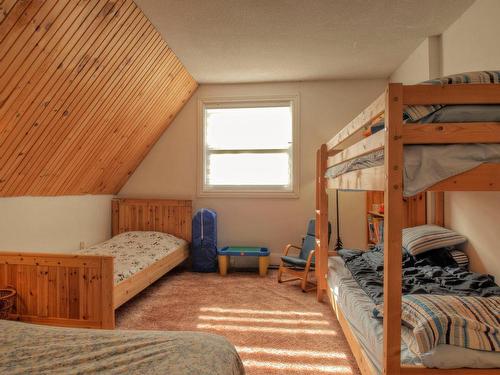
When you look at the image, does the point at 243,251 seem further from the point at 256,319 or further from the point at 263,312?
the point at 256,319

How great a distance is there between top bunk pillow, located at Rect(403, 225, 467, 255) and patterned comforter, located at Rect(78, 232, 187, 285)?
225 centimetres

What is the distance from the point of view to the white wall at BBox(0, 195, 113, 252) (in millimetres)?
2924

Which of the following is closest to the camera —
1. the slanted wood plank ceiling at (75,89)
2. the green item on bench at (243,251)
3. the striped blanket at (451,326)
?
the striped blanket at (451,326)

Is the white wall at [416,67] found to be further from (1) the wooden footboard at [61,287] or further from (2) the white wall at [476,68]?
(1) the wooden footboard at [61,287]

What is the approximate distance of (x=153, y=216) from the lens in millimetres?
4523

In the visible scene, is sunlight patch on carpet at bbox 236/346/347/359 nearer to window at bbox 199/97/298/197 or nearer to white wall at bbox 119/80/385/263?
white wall at bbox 119/80/385/263

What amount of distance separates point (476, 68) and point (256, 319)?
2.55m

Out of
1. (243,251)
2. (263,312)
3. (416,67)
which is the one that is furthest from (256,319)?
(416,67)

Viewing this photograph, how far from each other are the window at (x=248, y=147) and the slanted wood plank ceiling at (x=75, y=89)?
28.0 inches

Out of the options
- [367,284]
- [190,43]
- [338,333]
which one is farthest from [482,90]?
[190,43]

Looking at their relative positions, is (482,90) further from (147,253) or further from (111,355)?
(147,253)

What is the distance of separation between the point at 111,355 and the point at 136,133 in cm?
317

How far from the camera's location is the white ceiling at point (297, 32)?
8.61 ft

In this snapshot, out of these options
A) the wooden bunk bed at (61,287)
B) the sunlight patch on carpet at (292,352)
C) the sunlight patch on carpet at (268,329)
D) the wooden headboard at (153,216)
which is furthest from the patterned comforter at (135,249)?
the sunlight patch on carpet at (292,352)
